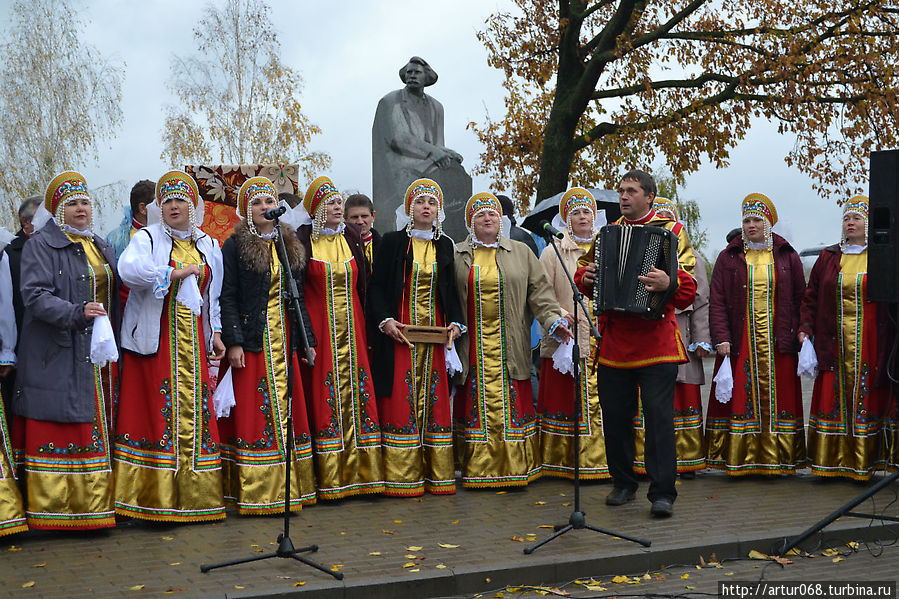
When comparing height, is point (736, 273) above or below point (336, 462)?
above

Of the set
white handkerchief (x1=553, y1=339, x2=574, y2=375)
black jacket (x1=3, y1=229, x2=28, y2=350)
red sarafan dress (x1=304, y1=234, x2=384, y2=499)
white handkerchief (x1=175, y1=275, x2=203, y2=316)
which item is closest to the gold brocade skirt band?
white handkerchief (x1=553, y1=339, x2=574, y2=375)

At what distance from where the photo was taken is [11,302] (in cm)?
648

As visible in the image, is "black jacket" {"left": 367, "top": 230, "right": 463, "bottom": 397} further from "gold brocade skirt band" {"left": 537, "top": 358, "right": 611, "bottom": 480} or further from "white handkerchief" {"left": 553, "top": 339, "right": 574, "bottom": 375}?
"gold brocade skirt band" {"left": 537, "top": 358, "right": 611, "bottom": 480}

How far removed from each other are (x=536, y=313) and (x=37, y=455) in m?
3.79

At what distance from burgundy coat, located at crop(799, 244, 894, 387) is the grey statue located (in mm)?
4093

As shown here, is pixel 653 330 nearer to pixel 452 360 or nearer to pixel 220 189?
pixel 452 360

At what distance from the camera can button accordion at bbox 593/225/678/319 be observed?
22.2 feet

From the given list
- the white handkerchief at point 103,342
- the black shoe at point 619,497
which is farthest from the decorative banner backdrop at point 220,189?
the black shoe at point 619,497

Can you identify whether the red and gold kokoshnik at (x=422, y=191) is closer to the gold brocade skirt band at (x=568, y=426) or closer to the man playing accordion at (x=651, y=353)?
the man playing accordion at (x=651, y=353)

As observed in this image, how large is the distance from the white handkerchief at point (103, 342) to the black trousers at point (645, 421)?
3.34 meters

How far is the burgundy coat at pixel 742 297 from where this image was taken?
27.7 feet

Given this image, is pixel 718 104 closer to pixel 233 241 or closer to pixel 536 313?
pixel 536 313

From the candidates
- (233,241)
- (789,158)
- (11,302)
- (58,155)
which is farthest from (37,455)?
(58,155)


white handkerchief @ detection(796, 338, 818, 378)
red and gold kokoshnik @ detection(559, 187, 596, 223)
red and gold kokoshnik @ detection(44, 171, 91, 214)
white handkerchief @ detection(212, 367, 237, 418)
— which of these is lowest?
white handkerchief @ detection(212, 367, 237, 418)
